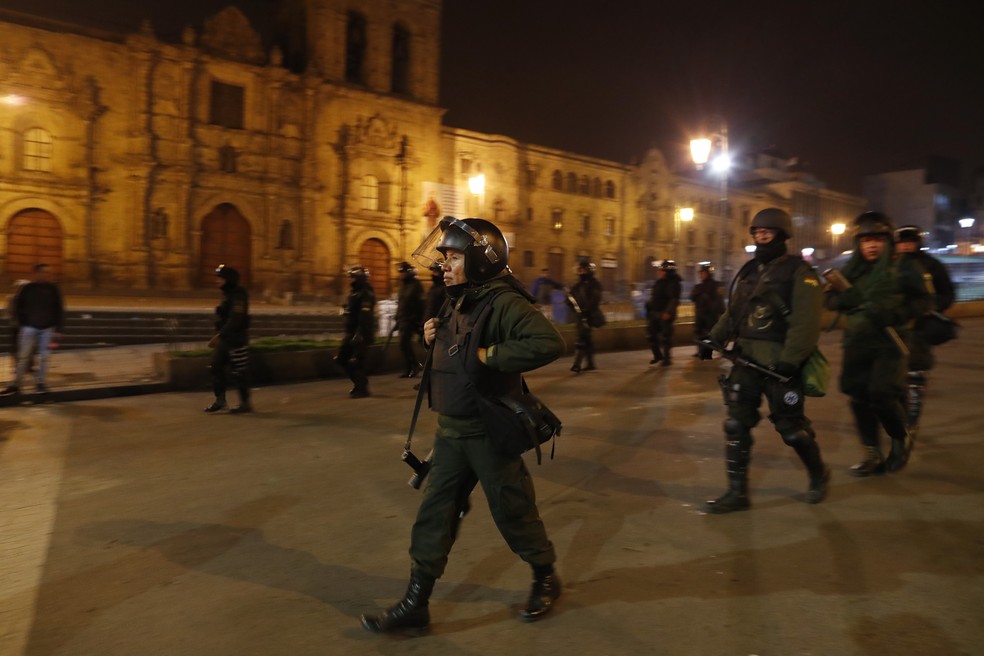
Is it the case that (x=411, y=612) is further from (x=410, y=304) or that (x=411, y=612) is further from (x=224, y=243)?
(x=224, y=243)

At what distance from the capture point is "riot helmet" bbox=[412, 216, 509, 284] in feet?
11.1

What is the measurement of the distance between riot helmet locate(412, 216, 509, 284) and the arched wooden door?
30.0m

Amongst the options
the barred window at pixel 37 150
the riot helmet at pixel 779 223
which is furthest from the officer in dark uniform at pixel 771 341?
the barred window at pixel 37 150

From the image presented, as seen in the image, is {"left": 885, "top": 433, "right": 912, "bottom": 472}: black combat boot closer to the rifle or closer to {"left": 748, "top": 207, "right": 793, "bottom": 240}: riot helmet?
the rifle

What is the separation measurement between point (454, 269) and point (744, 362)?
239 centimetres

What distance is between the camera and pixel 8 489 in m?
5.82

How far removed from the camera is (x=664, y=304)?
42.8 feet

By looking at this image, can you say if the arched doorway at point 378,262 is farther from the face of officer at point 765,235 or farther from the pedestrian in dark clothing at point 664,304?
the face of officer at point 765,235

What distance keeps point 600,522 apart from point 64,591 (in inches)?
124

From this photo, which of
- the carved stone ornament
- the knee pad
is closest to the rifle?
the knee pad

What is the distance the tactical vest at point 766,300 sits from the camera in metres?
4.70

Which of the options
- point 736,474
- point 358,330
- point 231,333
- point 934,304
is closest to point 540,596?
point 736,474

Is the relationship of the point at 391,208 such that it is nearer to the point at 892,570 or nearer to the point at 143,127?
the point at 143,127

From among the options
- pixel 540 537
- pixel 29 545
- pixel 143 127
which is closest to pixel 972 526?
pixel 540 537
